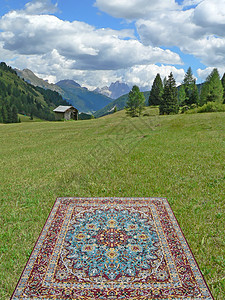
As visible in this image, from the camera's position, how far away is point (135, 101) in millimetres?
59719

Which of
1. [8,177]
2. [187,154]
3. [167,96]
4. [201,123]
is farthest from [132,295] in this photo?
[167,96]

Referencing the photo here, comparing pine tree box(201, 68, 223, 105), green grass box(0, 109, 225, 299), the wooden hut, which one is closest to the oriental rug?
green grass box(0, 109, 225, 299)

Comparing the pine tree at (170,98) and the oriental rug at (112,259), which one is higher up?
the pine tree at (170,98)

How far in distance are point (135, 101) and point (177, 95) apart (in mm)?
11377

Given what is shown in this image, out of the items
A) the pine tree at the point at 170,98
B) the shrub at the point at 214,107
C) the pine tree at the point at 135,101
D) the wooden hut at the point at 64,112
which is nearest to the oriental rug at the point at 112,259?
the shrub at the point at 214,107

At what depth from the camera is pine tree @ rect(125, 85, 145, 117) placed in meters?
59.0

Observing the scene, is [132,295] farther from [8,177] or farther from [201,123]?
[201,123]

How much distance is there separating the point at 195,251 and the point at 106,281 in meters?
2.15

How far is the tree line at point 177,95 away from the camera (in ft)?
167

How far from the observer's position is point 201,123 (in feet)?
78.5

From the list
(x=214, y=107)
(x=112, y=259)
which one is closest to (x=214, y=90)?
(x=214, y=107)

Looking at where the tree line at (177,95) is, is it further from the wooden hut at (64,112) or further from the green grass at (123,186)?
the green grass at (123,186)

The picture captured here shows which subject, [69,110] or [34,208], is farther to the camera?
[69,110]

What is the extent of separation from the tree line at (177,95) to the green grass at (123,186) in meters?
36.5
